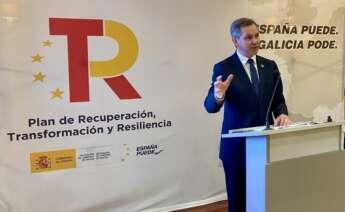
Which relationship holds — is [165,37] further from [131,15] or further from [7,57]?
[7,57]

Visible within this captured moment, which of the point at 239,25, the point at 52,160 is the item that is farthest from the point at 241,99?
the point at 52,160

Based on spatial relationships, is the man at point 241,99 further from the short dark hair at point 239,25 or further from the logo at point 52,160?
the logo at point 52,160

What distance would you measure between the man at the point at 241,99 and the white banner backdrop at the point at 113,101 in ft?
3.08

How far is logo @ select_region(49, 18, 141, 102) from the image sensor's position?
281cm

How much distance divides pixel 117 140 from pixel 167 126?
0.47 m

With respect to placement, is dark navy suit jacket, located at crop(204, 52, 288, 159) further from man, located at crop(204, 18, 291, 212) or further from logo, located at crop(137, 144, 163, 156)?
logo, located at crop(137, 144, 163, 156)

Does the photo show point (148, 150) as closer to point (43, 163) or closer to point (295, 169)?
point (43, 163)

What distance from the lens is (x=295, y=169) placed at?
1857 mm

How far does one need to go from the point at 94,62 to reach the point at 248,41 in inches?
49.3

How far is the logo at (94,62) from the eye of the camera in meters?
2.81

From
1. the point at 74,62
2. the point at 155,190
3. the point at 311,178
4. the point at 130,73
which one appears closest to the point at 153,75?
the point at 130,73

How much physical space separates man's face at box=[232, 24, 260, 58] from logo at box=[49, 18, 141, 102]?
3.45 ft

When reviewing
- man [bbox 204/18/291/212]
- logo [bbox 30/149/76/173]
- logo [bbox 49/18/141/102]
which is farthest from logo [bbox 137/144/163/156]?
man [bbox 204/18/291/212]

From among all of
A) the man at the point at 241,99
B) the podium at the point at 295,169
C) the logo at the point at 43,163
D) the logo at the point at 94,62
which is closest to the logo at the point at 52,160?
the logo at the point at 43,163
